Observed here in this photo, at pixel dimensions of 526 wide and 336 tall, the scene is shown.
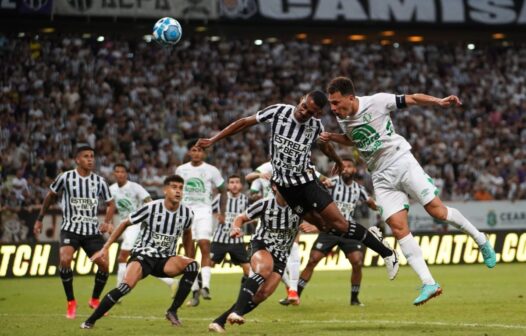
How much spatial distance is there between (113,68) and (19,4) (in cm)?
398

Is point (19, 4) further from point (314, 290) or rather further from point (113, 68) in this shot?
point (314, 290)

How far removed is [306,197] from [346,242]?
458cm

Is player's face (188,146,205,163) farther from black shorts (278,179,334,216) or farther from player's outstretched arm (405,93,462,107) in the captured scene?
player's outstretched arm (405,93,462,107)

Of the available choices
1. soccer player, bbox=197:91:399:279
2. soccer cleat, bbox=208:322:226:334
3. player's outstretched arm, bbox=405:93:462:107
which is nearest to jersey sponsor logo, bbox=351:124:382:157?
soccer player, bbox=197:91:399:279

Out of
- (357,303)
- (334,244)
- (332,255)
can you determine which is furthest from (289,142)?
(332,255)

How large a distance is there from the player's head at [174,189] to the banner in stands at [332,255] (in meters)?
11.5

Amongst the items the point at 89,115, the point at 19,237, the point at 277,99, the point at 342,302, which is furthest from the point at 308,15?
the point at 342,302

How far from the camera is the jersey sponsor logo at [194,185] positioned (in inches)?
Result: 760

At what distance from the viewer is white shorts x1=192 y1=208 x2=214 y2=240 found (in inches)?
739

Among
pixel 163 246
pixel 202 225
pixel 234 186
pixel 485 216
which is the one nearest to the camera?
pixel 163 246

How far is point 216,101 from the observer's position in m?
36.0

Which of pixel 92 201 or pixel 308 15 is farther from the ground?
pixel 308 15

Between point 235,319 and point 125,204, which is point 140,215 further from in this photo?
point 125,204

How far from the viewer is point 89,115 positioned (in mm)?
32625
